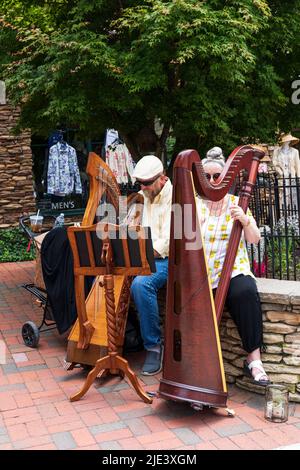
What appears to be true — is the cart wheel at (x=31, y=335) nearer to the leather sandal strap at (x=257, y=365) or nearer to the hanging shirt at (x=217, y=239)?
the hanging shirt at (x=217, y=239)

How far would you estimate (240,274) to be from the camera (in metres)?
4.00

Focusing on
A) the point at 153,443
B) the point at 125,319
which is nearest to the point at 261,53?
the point at 125,319

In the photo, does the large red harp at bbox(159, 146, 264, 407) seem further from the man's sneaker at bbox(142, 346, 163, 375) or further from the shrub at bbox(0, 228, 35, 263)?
the shrub at bbox(0, 228, 35, 263)

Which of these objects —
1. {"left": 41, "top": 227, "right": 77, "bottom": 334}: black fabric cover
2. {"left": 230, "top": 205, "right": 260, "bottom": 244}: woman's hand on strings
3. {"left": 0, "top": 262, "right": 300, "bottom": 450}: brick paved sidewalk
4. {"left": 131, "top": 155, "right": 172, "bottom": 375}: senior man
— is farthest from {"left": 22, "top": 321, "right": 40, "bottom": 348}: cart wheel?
{"left": 230, "top": 205, "right": 260, "bottom": 244}: woman's hand on strings

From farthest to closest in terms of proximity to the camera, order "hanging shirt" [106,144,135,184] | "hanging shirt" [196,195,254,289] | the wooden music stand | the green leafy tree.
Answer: "hanging shirt" [106,144,135,184] → the green leafy tree → "hanging shirt" [196,195,254,289] → the wooden music stand

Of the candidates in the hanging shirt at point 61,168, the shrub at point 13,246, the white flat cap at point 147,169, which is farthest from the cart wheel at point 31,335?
the hanging shirt at point 61,168

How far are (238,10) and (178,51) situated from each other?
693mm

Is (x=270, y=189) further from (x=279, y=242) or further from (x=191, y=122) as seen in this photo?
(x=191, y=122)

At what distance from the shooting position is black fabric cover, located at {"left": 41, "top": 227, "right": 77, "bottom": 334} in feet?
16.2

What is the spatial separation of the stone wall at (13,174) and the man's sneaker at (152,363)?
264 inches

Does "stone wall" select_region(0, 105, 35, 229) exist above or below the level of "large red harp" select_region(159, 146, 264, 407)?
above

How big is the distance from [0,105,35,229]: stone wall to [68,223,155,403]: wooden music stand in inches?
269

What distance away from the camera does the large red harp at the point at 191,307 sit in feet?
11.7

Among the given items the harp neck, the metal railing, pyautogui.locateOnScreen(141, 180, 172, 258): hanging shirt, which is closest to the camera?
the harp neck
